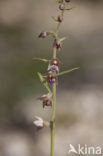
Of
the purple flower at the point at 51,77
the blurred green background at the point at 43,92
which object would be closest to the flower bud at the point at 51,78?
the purple flower at the point at 51,77

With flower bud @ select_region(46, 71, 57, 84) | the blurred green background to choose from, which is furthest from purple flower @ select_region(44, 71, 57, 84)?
the blurred green background

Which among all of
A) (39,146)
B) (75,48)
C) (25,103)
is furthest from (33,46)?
(39,146)

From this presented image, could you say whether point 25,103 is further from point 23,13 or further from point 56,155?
point 23,13

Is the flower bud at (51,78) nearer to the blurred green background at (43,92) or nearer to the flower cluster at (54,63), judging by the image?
the flower cluster at (54,63)

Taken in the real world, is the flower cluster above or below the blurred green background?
below

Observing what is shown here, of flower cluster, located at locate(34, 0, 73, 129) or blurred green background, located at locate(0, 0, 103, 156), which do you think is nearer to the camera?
flower cluster, located at locate(34, 0, 73, 129)

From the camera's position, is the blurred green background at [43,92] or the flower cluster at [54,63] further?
the blurred green background at [43,92]

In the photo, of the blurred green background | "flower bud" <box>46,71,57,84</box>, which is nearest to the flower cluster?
"flower bud" <box>46,71,57,84</box>

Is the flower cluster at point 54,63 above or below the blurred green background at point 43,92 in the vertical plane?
below

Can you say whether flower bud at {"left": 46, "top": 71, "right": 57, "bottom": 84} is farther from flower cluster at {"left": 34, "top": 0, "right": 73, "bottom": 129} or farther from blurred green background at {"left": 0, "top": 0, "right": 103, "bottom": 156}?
blurred green background at {"left": 0, "top": 0, "right": 103, "bottom": 156}
